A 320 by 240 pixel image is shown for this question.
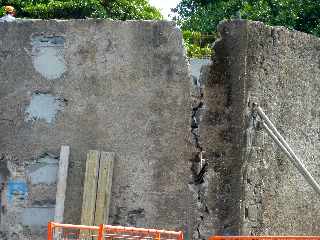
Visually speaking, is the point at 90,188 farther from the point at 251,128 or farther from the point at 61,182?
the point at 251,128

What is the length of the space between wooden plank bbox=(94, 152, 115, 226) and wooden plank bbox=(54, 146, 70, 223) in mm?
409

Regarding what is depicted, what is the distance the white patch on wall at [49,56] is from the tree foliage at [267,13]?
9488 millimetres

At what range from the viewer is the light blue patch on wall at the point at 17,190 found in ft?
27.4

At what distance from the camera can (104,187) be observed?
809 cm

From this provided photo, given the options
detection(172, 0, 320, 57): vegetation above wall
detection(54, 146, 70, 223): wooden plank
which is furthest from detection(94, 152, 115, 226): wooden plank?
detection(172, 0, 320, 57): vegetation above wall

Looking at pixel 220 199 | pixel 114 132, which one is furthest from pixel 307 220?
pixel 114 132

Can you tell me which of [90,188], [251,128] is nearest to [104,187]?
[90,188]

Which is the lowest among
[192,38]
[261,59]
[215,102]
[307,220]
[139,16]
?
[307,220]

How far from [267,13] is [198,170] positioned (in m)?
10.6

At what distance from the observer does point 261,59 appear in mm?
8430

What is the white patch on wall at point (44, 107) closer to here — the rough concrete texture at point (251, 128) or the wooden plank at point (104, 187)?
the wooden plank at point (104, 187)

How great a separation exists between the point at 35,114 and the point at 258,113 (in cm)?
262

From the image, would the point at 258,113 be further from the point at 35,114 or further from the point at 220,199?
the point at 35,114

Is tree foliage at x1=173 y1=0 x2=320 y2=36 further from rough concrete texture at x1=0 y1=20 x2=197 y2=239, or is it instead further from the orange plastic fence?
the orange plastic fence
